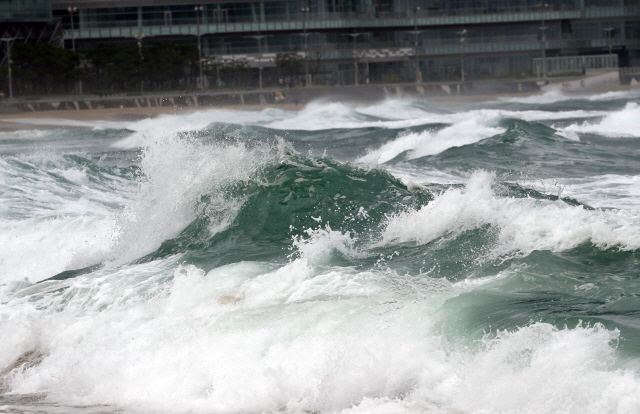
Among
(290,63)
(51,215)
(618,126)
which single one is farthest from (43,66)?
(51,215)

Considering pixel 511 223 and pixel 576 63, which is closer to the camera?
pixel 511 223

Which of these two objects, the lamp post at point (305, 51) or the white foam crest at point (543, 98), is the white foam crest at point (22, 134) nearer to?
the lamp post at point (305, 51)

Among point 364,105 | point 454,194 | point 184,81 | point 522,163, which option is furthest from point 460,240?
point 184,81

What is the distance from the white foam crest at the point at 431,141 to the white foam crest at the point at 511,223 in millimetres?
12408

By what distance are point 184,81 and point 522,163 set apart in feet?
175

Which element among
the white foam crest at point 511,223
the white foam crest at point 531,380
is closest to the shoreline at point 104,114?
the white foam crest at point 511,223

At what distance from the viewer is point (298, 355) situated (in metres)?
6.79

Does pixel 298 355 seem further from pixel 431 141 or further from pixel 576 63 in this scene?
pixel 576 63

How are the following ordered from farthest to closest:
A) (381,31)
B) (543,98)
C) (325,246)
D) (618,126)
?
(381,31), (543,98), (618,126), (325,246)

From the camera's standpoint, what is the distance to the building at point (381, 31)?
75062 millimetres

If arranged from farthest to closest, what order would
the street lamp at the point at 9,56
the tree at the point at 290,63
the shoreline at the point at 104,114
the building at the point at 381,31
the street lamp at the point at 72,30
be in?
the building at the point at 381,31 → the street lamp at the point at 72,30 → the tree at the point at 290,63 → the street lamp at the point at 9,56 → the shoreline at the point at 104,114

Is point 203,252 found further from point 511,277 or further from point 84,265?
point 511,277

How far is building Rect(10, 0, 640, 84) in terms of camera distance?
75.1 metres

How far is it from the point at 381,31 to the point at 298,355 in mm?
75065
